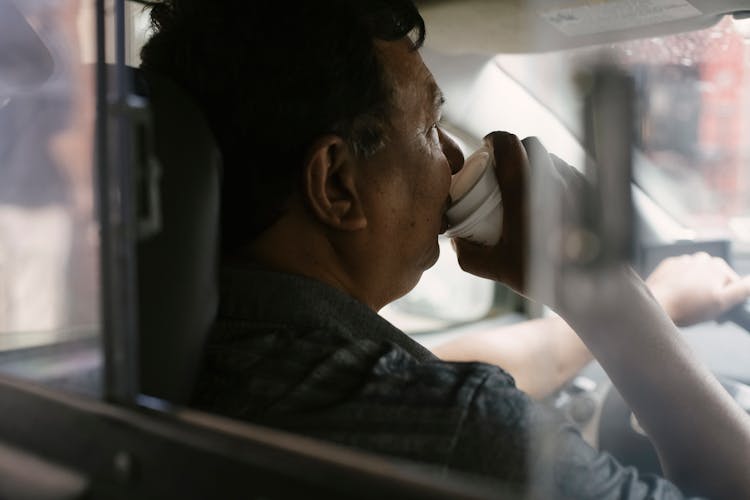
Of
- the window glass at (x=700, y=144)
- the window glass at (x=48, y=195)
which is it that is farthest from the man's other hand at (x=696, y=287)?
the window glass at (x=48, y=195)

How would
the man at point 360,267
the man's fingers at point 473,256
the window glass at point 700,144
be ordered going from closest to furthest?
the window glass at point 700,144
the man at point 360,267
the man's fingers at point 473,256

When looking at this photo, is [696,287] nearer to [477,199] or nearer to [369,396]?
[477,199]

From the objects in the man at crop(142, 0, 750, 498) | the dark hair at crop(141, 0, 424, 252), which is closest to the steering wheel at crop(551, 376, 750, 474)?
the man at crop(142, 0, 750, 498)

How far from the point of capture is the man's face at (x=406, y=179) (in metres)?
1.24

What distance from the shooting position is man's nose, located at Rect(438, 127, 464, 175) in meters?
1.36

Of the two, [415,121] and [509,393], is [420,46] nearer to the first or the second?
[415,121]

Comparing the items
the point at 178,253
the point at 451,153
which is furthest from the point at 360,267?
the point at 178,253

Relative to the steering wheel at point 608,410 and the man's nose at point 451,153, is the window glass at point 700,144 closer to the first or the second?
the man's nose at point 451,153

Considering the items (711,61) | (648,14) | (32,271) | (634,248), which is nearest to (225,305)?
(32,271)

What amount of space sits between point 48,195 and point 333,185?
0.38m

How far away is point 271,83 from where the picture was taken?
3.77 feet

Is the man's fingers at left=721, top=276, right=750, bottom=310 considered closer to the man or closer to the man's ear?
the man

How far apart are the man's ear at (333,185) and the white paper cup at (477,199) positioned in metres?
0.18

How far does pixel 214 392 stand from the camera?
1003 millimetres
